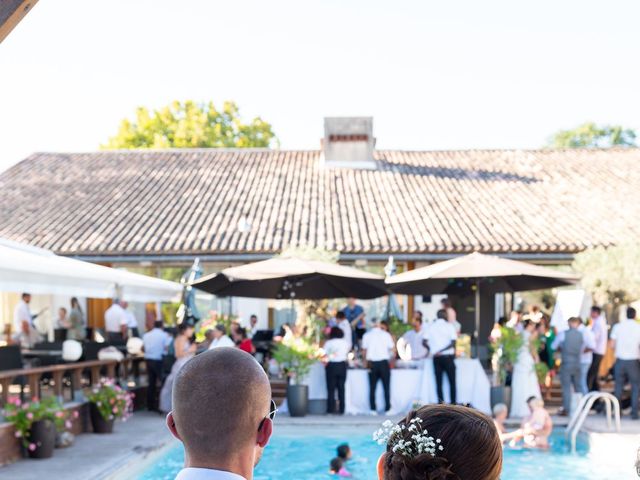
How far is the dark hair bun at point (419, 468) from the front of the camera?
1.85 meters

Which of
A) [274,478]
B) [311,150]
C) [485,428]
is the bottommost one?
[274,478]

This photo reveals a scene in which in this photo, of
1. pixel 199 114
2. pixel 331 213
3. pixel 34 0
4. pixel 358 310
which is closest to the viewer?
pixel 34 0

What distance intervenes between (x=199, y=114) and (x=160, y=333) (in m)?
28.2

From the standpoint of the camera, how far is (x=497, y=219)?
72.7 feet

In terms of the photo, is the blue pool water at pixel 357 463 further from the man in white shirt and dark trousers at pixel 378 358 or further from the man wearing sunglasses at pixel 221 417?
the man wearing sunglasses at pixel 221 417

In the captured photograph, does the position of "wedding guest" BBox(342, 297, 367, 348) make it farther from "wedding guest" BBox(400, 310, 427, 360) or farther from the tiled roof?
the tiled roof

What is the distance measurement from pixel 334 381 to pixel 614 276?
6.90 m

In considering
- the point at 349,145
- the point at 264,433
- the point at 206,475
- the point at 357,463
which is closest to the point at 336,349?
the point at 357,463

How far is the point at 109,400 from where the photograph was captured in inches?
457

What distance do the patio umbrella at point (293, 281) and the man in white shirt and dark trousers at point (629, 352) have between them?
3.87 metres

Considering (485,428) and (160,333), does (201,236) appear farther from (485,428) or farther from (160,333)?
(485,428)

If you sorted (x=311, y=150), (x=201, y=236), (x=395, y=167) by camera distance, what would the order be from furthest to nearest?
(x=311, y=150)
(x=395, y=167)
(x=201, y=236)

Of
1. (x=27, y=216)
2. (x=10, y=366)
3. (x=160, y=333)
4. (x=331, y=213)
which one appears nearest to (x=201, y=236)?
(x=331, y=213)

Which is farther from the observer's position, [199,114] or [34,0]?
[199,114]
